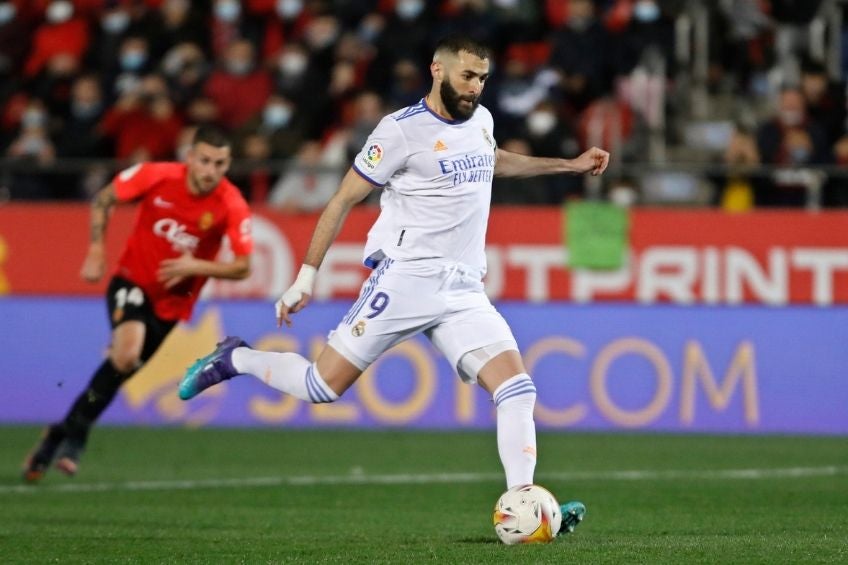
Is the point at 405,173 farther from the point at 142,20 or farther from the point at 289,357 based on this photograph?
the point at 142,20

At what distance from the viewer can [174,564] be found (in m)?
7.35

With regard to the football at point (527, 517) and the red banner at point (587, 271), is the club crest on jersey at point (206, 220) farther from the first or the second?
the red banner at point (587, 271)

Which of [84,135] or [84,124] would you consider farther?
[84,124]

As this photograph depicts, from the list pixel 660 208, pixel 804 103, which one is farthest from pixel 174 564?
pixel 804 103

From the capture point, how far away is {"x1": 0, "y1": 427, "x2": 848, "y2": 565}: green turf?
7.72m

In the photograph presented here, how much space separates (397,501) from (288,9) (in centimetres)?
1186

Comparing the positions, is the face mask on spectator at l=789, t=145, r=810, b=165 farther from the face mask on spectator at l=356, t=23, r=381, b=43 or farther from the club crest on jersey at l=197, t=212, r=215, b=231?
the club crest on jersey at l=197, t=212, r=215, b=231

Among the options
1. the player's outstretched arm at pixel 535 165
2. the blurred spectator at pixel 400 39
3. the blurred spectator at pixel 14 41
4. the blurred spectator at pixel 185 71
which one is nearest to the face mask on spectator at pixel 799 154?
the blurred spectator at pixel 400 39

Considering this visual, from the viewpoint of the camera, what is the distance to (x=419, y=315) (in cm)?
841

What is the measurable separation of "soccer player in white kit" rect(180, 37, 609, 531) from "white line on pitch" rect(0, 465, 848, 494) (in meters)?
3.31

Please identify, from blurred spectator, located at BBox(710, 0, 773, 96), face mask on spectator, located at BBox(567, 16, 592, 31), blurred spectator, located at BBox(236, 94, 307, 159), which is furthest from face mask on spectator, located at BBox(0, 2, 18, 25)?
blurred spectator, located at BBox(710, 0, 773, 96)

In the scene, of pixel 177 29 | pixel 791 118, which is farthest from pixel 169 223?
pixel 177 29

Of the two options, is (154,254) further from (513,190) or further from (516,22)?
(516,22)

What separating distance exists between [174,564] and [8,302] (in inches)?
420
